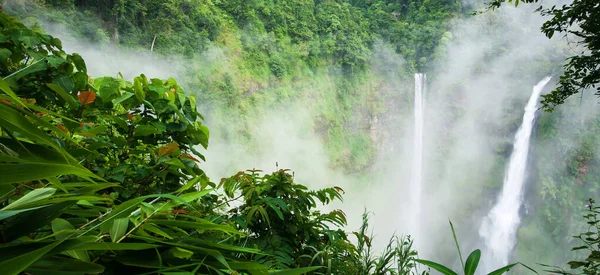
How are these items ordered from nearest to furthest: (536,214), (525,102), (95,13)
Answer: (95,13) → (536,214) → (525,102)

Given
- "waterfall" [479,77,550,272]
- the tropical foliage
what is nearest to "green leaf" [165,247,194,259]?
the tropical foliage

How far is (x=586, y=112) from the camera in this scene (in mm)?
10227

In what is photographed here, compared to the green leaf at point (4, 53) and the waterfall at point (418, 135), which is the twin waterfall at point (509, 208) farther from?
the green leaf at point (4, 53)

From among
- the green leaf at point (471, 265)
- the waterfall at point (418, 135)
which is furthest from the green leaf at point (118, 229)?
the waterfall at point (418, 135)

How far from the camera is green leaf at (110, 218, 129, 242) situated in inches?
8.5

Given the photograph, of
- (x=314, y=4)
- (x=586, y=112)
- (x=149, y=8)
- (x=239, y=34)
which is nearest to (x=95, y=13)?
(x=149, y=8)

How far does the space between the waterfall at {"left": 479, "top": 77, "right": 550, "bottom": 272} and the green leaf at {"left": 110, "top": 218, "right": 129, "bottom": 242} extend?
37.0 feet

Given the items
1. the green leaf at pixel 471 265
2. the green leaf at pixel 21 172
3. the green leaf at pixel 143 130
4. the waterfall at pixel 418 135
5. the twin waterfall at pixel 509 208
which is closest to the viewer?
the green leaf at pixel 21 172

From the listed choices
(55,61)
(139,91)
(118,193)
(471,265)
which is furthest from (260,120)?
(471,265)

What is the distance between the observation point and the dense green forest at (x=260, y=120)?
0.53 meters

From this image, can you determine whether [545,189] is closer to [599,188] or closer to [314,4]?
[599,188]

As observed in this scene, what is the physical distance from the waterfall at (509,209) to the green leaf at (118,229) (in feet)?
37.0

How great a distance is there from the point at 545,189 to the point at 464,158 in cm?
300

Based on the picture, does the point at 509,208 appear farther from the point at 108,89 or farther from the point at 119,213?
the point at 119,213
